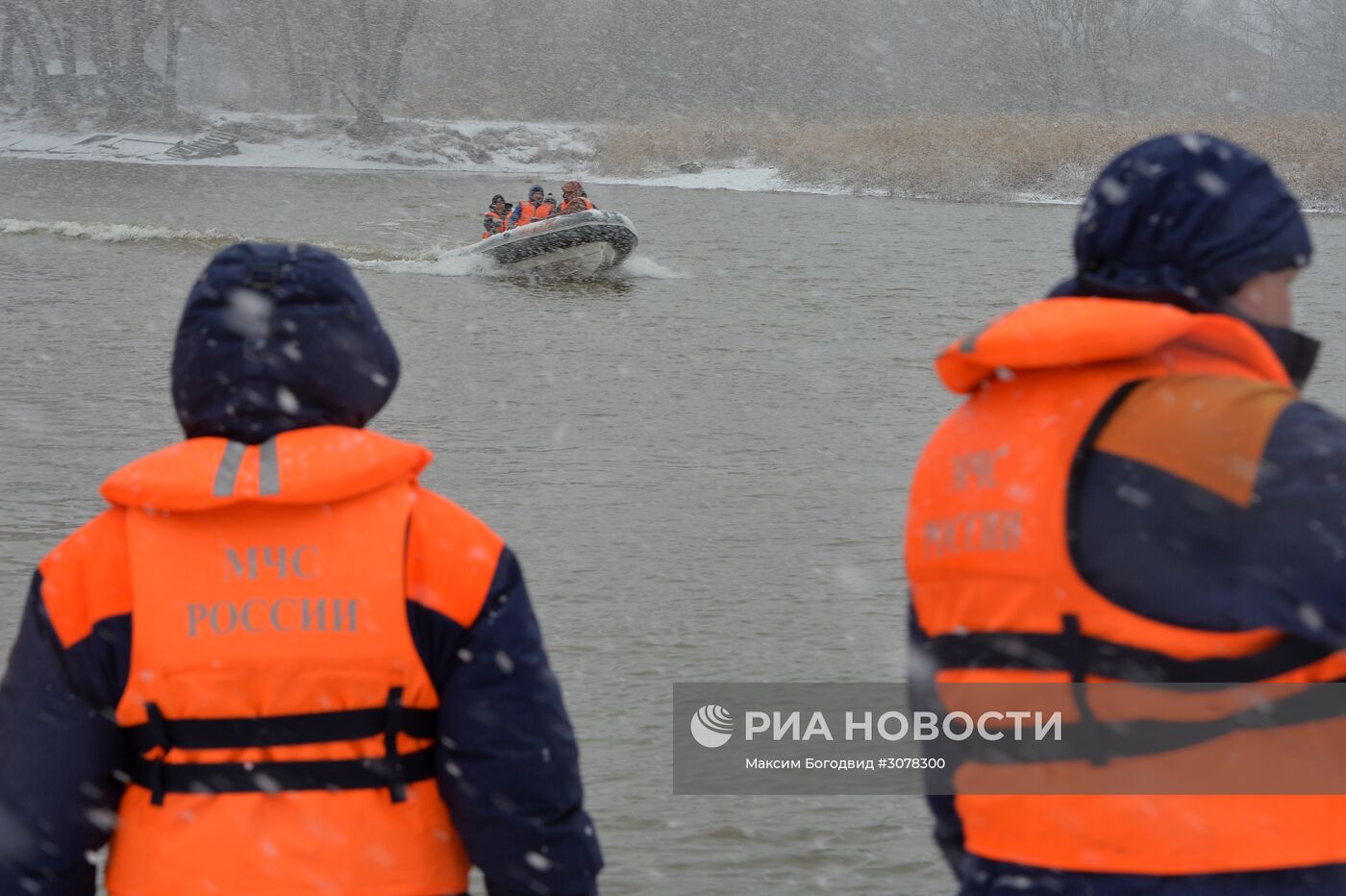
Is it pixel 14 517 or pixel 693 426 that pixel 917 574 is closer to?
pixel 14 517

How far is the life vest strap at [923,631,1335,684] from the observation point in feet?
5.64

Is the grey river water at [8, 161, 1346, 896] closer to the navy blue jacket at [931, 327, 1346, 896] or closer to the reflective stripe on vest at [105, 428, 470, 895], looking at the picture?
the reflective stripe on vest at [105, 428, 470, 895]

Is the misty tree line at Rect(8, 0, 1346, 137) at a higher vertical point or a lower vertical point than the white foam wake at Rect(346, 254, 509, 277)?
lower

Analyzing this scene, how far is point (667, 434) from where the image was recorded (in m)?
11.3

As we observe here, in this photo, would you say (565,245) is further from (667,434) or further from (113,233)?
(667,434)

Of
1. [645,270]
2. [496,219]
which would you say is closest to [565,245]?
[645,270]

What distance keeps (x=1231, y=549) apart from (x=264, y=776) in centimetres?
121

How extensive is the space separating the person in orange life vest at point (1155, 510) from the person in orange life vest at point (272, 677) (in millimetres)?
613

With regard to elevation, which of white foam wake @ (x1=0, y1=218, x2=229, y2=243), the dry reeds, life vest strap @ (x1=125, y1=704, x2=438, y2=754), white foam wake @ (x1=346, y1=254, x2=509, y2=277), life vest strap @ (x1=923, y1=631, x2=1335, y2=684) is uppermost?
life vest strap @ (x1=923, y1=631, x2=1335, y2=684)

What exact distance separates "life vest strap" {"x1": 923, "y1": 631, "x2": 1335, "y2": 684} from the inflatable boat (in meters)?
20.1

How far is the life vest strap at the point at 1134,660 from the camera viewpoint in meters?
1.72

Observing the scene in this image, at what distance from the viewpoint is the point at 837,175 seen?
36.2 metres

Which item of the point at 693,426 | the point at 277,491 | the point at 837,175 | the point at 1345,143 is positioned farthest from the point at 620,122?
the point at 277,491

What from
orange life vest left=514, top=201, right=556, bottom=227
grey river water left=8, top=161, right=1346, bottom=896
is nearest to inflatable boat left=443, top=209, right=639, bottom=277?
grey river water left=8, top=161, right=1346, bottom=896
